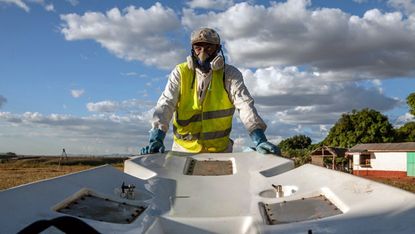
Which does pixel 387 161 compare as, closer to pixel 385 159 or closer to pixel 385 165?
pixel 385 159

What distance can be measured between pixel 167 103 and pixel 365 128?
177ft

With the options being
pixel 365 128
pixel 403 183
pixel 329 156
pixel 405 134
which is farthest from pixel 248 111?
pixel 405 134

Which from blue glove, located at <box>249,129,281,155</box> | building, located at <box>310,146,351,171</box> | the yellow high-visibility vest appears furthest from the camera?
building, located at <box>310,146,351,171</box>

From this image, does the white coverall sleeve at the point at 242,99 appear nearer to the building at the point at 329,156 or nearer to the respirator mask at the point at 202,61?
the respirator mask at the point at 202,61

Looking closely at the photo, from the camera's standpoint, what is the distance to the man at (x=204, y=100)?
17.0 ft

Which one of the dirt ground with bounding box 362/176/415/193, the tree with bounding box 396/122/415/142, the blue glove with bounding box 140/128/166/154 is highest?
the tree with bounding box 396/122/415/142

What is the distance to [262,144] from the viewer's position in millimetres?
4750

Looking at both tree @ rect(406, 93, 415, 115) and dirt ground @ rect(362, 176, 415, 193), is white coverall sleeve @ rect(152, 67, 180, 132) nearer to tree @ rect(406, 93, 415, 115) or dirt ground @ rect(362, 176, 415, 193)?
dirt ground @ rect(362, 176, 415, 193)

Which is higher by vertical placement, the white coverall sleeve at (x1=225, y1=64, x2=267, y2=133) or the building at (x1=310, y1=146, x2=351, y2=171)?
the building at (x1=310, y1=146, x2=351, y2=171)

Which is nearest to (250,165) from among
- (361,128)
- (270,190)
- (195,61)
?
(270,190)

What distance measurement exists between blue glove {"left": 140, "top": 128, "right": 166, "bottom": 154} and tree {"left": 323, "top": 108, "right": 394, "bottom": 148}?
52825mm

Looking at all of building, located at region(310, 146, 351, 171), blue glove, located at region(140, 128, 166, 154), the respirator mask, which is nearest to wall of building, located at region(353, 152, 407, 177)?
building, located at region(310, 146, 351, 171)

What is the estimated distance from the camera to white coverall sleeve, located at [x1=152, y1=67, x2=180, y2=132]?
5.09 m

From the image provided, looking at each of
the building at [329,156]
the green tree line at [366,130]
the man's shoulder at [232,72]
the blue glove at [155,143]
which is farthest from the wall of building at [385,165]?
the blue glove at [155,143]
